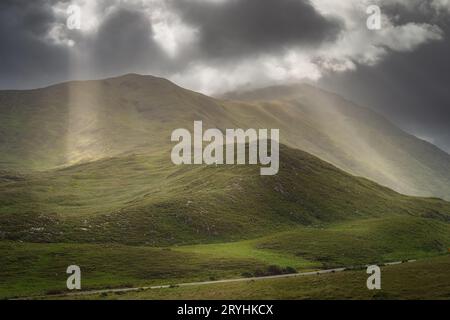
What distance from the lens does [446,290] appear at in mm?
57844

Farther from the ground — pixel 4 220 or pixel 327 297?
pixel 4 220

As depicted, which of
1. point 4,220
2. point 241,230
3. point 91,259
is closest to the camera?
point 91,259

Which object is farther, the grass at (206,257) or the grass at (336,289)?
the grass at (206,257)

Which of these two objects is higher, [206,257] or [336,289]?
[206,257]

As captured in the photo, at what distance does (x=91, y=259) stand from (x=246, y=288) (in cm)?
4608

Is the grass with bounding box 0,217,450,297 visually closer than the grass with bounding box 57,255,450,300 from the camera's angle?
No

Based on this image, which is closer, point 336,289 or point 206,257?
point 336,289

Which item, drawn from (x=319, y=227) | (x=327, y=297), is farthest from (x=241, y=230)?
(x=327, y=297)

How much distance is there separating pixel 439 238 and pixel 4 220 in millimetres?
135433

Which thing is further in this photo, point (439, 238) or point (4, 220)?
point (439, 238)
